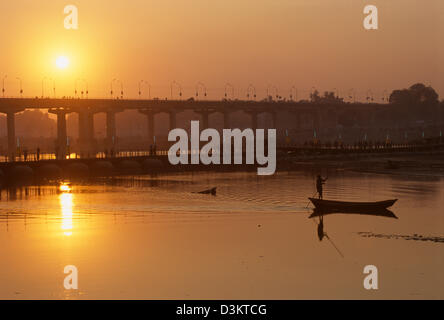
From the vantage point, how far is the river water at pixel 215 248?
2723 cm

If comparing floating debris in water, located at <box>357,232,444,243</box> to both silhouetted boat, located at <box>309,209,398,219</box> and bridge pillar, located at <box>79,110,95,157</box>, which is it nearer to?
silhouetted boat, located at <box>309,209,398,219</box>

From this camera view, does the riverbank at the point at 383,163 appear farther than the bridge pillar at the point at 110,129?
No

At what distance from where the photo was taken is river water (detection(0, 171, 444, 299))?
27.2 metres

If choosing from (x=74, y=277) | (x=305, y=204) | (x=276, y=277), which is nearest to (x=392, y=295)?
(x=276, y=277)

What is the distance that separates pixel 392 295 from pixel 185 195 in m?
39.5

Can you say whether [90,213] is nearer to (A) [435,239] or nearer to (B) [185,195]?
(B) [185,195]

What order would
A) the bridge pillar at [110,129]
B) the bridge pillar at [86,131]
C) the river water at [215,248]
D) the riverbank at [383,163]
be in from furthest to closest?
the bridge pillar at [110,129], the bridge pillar at [86,131], the riverbank at [383,163], the river water at [215,248]

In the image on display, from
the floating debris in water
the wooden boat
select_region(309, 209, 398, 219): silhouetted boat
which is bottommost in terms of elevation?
select_region(309, 209, 398, 219): silhouetted boat

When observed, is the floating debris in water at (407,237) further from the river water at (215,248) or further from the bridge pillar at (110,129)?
the bridge pillar at (110,129)

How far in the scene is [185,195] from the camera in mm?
64062

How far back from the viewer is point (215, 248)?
35.1 m

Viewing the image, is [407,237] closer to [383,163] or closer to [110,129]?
[383,163]

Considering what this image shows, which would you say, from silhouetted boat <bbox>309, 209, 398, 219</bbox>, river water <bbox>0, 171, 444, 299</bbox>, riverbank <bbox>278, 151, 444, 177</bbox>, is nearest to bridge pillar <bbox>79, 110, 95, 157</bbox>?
riverbank <bbox>278, 151, 444, 177</bbox>

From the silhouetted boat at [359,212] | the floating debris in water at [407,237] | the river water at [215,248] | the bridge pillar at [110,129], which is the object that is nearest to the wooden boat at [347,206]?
the silhouetted boat at [359,212]
